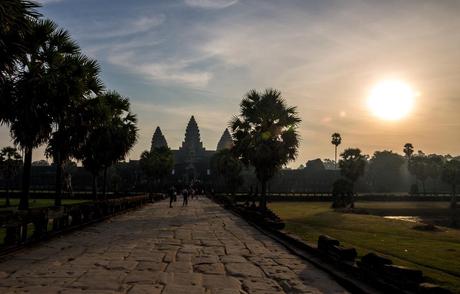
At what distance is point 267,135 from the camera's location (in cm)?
2994

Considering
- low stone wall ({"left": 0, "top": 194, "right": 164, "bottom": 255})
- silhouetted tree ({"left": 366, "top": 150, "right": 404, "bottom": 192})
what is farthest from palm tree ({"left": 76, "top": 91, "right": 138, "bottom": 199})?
silhouetted tree ({"left": 366, "top": 150, "right": 404, "bottom": 192})

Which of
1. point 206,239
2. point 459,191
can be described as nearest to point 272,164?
point 206,239

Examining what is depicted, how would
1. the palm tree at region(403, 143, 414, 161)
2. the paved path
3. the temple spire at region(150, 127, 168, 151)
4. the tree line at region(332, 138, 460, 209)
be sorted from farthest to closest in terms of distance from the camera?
the temple spire at region(150, 127, 168, 151) < the palm tree at region(403, 143, 414, 161) < the tree line at region(332, 138, 460, 209) < the paved path

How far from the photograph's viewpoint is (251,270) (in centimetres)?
862

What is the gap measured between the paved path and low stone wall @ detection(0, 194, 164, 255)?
1.32ft

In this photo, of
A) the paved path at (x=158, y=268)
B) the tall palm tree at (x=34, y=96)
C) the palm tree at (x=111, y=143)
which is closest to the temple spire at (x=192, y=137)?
the palm tree at (x=111, y=143)

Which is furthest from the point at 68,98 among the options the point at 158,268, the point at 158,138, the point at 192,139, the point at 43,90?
the point at 192,139

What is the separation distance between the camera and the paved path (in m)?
6.96

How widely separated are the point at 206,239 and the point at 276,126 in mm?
17250

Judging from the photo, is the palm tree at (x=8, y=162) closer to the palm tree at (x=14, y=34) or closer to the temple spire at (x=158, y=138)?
the palm tree at (x=14, y=34)

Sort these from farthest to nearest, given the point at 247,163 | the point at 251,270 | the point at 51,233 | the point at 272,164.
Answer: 1. the point at 247,163
2. the point at 272,164
3. the point at 51,233
4. the point at 251,270

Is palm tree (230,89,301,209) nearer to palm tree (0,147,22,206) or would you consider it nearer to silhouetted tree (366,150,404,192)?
palm tree (0,147,22,206)

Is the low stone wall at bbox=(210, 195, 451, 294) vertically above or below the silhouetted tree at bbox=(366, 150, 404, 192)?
below

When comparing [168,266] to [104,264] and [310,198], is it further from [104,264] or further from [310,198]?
[310,198]
